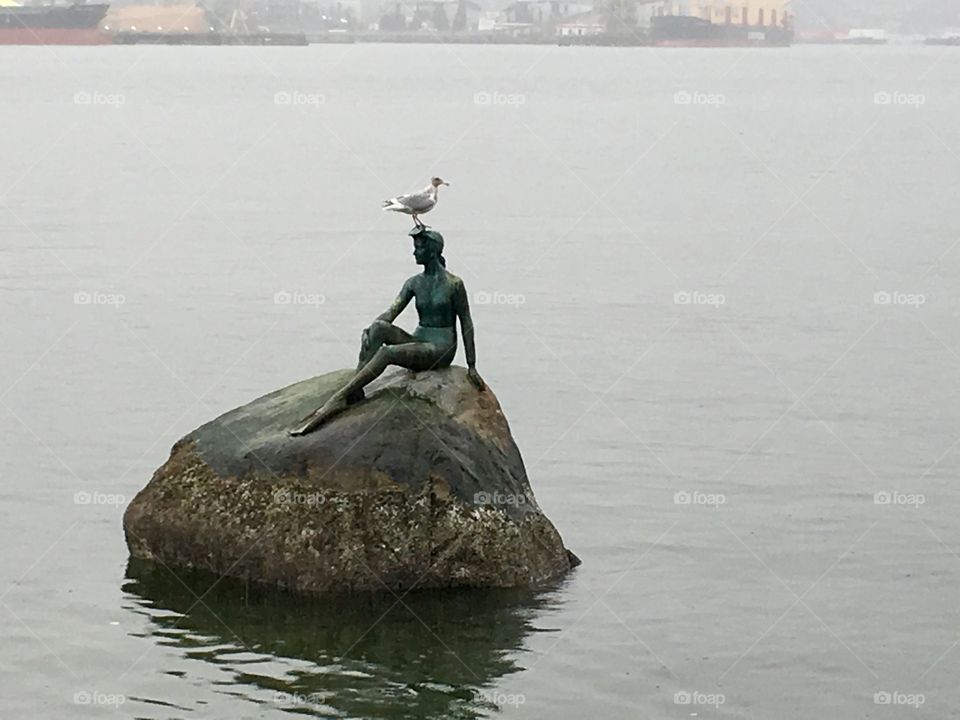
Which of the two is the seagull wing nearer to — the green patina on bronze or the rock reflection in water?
the green patina on bronze

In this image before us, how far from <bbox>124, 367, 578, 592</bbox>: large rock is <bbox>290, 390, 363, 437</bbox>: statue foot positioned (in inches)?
2.6

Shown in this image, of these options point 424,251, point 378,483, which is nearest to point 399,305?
point 424,251

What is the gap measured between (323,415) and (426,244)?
1.96 m

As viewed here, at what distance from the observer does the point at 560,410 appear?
2903 cm

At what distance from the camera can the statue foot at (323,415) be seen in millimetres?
18797

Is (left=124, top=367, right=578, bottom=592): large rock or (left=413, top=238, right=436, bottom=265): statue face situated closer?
(left=124, top=367, right=578, bottom=592): large rock

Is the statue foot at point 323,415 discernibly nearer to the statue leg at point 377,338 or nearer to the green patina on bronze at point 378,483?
the green patina on bronze at point 378,483

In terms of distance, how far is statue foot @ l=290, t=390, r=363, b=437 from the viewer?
18.8 metres

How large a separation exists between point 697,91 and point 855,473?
113749 millimetres

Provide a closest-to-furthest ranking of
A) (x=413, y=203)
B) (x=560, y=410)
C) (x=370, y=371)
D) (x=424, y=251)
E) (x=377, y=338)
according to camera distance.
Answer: (x=370, y=371) → (x=377, y=338) → (x=424, y=251) → (x=413, y=203) → (x=560, y=410)

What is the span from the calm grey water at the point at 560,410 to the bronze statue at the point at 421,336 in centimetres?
196

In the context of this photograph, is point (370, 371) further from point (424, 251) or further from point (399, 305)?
point (424, 251)

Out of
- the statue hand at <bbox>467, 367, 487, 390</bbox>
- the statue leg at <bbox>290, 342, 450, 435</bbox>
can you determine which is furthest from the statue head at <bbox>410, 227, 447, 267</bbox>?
the statue hand at <bbox>467, 367, 487, 390</bbox>

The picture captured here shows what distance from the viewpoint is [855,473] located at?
25.5m
